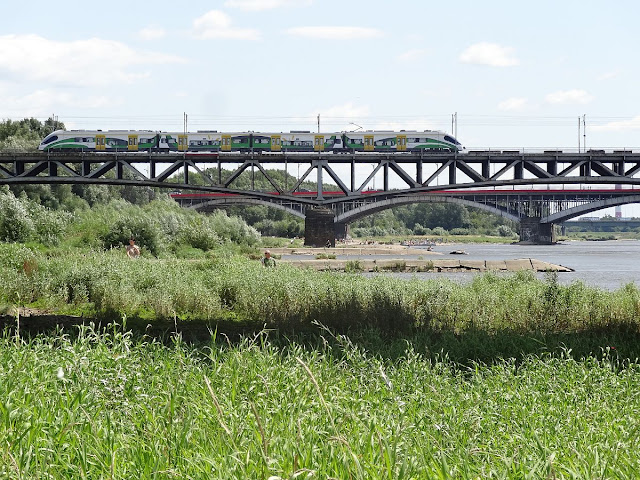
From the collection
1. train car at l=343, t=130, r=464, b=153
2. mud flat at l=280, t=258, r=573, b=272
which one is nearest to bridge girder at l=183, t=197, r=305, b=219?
train car at l=343, t=130, r=464, b=153

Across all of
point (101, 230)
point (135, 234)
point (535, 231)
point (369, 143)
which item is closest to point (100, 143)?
point (101, 230)

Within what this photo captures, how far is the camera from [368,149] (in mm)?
50438

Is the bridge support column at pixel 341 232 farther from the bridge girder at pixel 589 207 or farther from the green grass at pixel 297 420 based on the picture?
the green grass at pixel 297 420

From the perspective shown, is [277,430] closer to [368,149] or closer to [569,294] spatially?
[569,294]

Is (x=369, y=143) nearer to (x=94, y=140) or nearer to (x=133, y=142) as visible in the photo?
(x=133, y=142)

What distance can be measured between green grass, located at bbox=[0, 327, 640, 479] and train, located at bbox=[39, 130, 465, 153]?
41042 millimetres

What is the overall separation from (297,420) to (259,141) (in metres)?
46.0

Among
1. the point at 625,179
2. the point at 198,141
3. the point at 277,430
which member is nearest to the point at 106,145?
the point at 198,141

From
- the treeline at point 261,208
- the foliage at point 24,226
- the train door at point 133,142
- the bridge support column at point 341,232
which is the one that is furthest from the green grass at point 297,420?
the bridge support column at point 341,232

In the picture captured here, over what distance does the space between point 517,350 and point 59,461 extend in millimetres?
8990

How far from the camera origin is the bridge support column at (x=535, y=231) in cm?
9275

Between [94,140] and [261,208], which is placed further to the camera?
[261,208]

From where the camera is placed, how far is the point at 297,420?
5848mm

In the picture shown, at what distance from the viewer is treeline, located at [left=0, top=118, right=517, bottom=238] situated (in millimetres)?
64062
